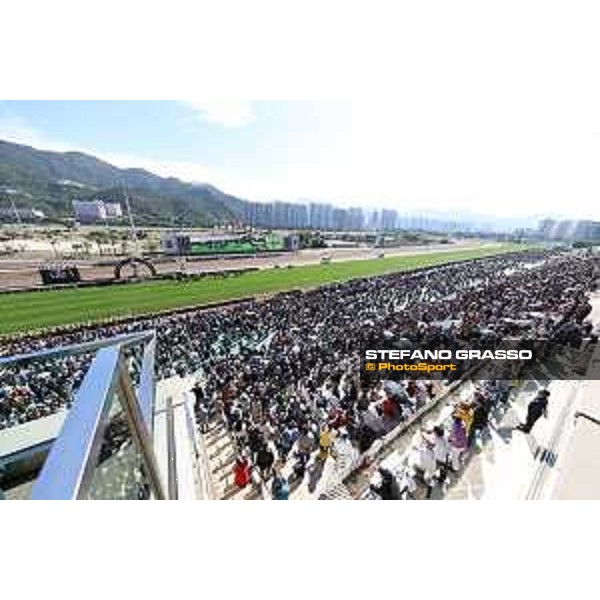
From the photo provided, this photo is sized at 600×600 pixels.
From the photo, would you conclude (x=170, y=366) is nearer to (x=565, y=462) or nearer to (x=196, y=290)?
(x=565, y=462)

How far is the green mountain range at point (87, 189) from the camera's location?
61.2 m

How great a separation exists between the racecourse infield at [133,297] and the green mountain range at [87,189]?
23.8 metres

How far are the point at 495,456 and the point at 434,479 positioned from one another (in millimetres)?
1296

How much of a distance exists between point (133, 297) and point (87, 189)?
192ft

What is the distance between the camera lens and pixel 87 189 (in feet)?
245

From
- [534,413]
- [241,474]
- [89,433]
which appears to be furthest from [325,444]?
[89,433]

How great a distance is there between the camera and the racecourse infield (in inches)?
805

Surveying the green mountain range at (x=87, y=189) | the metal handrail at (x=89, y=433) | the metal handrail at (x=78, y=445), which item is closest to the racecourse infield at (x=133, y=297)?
the metal handrail at (x=89, y=433)

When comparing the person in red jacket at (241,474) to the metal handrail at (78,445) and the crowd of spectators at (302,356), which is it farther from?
the metal handrail at (78,445)

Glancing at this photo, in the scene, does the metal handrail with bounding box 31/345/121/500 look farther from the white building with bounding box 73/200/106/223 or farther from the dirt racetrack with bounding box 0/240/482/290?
the white building with bounding box 73/200/106/223

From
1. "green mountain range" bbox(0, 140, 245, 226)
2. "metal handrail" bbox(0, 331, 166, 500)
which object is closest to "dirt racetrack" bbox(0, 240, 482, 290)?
"green mountain range" bbox(0, 140, 245, 226)

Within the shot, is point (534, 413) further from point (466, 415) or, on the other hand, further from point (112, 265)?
point (112, 265)
